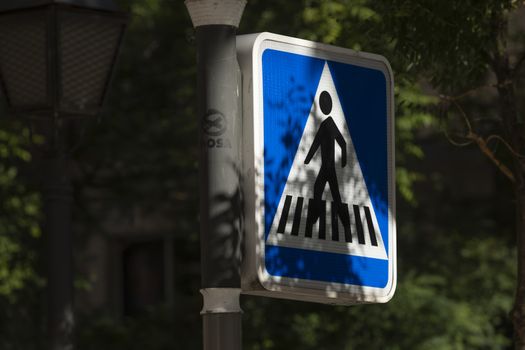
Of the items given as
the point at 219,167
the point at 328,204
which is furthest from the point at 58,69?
the point at 219,167

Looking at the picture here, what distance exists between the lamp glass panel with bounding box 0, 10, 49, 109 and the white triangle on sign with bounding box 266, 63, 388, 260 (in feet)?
9.19

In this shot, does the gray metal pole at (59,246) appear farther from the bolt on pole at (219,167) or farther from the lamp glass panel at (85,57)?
the bolt on pole at (219,167)

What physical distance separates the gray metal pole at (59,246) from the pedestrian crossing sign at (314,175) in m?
2.78

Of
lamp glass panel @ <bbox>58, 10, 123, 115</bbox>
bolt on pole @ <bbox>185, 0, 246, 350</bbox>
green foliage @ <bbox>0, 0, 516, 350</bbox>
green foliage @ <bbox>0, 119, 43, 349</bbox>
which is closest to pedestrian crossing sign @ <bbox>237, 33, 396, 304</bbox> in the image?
bolt on pole @ <bbox>185, 0, 246, 350</bbox>

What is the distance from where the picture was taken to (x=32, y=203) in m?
16.3

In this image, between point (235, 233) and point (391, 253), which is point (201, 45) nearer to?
point (235, 233)

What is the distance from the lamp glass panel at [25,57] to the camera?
7.38m

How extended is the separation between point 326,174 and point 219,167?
0.53 meters

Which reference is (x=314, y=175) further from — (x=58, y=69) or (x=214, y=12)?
(x=58, y=69)

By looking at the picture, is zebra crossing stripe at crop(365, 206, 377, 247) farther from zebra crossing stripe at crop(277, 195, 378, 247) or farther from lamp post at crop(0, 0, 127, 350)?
lamp post at crop(0, 0, 127, 350)

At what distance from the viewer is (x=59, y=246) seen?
7.54 metres

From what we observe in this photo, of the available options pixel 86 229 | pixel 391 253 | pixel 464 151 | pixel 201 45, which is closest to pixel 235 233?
pixel 201 45

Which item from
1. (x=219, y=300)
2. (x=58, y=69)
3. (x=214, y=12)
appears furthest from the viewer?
(x=58, y=69)

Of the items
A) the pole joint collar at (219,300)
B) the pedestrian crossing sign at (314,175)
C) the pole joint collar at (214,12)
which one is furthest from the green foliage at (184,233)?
the pole joint collar at (219,300)
